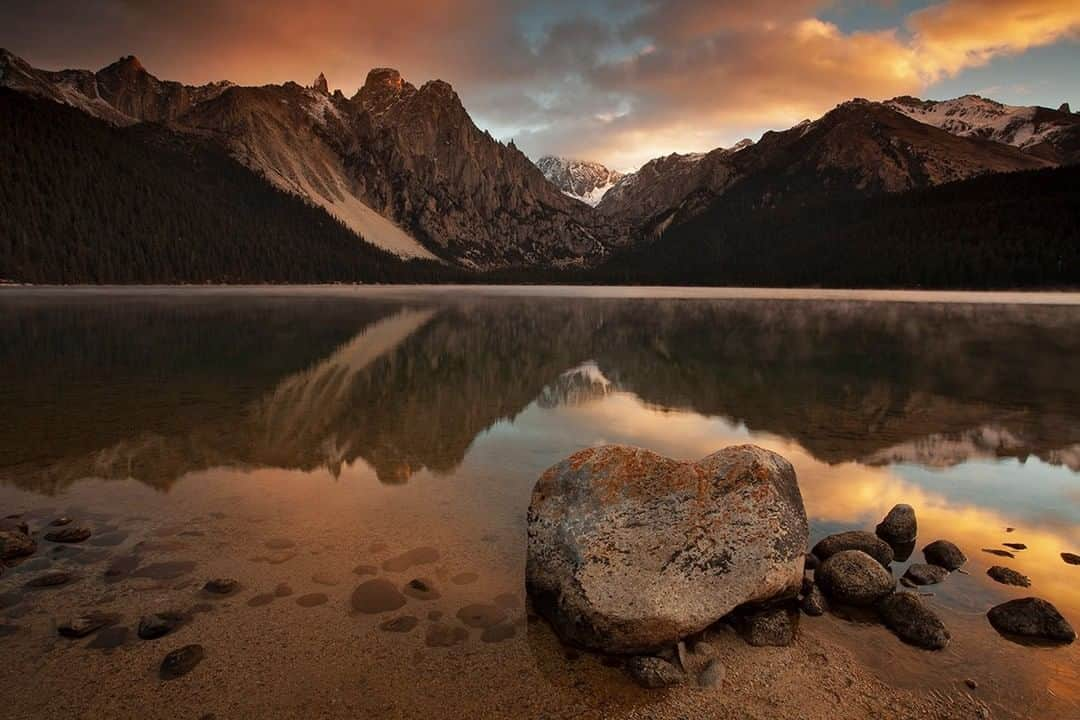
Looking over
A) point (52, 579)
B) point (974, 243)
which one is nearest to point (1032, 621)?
point (52, 579)

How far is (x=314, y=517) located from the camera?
11484mm

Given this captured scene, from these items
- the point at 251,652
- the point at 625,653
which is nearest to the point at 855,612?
the point at 625,653

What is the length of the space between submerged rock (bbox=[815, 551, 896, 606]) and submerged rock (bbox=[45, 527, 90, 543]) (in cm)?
1224

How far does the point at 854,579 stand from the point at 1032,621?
83.9 inches

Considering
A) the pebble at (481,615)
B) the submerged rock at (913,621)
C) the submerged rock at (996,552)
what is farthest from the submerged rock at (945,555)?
the pebble at (481,615)

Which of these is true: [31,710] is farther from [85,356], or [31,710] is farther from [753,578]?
[85,356]

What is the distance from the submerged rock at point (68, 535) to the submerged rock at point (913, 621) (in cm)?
1285

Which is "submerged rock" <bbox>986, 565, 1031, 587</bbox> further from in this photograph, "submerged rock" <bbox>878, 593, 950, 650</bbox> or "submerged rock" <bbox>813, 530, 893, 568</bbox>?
"submerged rock" <bbox>878, 593, 950, 650</bbox>

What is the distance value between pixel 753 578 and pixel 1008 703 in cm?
288

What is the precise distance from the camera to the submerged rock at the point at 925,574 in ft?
30.3

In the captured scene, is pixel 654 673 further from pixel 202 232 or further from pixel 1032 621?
pixel 202 232

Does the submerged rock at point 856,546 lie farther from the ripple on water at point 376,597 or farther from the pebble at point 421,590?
the ripple on water at point 376,597

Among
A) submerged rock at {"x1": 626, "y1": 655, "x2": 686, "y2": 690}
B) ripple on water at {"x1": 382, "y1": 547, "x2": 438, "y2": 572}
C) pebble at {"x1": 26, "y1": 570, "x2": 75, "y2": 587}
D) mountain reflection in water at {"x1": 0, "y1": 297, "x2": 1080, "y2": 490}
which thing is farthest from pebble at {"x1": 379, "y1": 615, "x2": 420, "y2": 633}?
mountain reflection in water at {"x1": 0, "y1": 297, "x2": 1080, "y2": 490}

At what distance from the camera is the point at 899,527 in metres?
10.8
